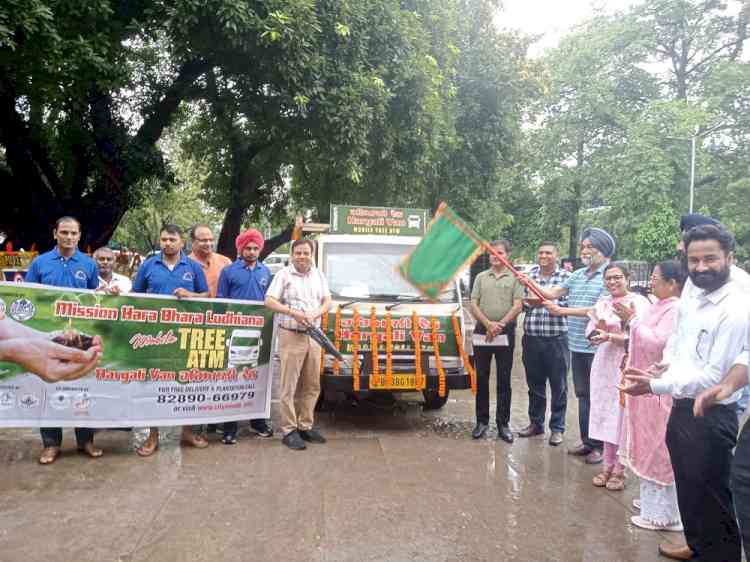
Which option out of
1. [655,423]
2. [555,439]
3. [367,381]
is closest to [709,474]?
[655,423]

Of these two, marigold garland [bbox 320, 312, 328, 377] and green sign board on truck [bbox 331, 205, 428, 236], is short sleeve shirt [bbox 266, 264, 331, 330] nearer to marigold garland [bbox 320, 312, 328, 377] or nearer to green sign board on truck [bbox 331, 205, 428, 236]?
marigold garland [bbox 320, 312, 328, 377]

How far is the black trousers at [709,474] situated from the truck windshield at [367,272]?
3.67m

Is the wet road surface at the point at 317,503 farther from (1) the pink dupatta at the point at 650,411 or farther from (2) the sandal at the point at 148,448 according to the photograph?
(1) the pink dupatta at the point at 650,411

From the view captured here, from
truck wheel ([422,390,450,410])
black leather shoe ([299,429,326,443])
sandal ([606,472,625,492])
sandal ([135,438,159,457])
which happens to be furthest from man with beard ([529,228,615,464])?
sandal ([135,438,159,457])

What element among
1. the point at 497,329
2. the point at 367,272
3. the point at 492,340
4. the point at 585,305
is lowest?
the point at 492,340

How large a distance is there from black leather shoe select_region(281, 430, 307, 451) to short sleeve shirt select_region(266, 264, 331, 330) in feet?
3.31

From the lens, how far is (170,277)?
5.57 meters

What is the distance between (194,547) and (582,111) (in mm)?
27307

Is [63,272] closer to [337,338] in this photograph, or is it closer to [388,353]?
[337,338]

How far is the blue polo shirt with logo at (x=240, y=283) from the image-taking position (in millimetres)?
5957

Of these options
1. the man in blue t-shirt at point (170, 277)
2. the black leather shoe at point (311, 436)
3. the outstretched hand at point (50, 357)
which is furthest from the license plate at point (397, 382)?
the outstretched hand at point (50, 357)

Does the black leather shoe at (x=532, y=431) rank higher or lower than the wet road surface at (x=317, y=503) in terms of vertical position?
higher

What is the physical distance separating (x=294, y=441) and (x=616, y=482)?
2.81m

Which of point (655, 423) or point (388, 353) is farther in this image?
point (388, 353)
